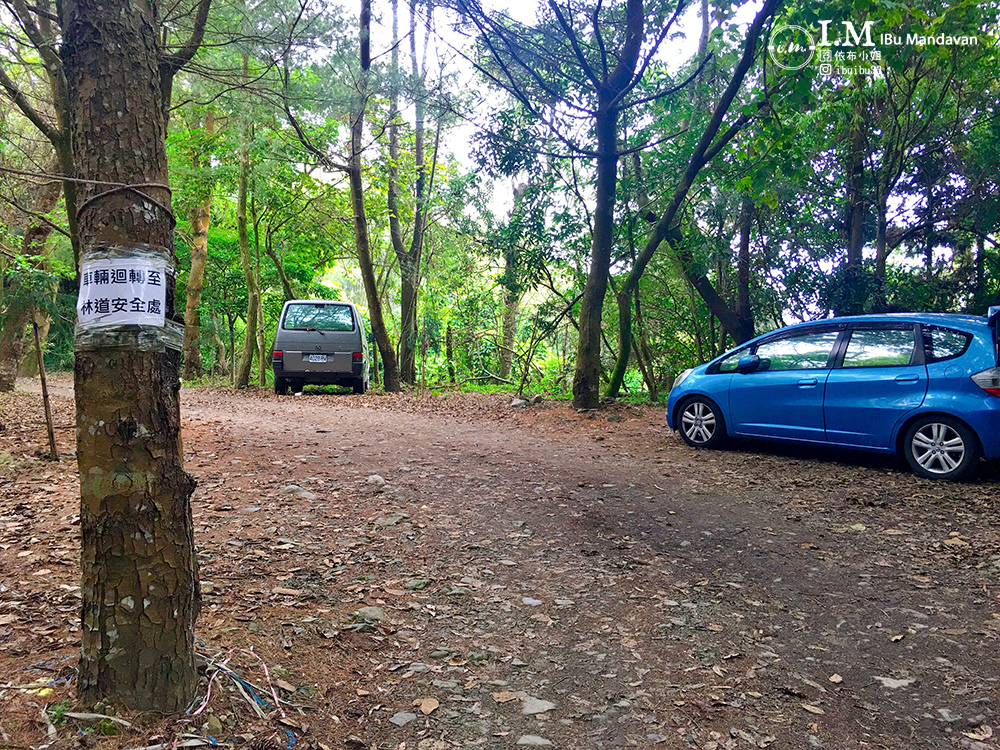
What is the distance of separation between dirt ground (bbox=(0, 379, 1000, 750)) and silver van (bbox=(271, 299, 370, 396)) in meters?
7.45

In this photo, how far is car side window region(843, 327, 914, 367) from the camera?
21.4 feet

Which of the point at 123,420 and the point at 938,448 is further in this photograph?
the point at 938,448

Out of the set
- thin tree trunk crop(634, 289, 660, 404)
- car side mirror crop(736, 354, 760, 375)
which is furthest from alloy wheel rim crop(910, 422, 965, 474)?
thin tree trunk crop(634, 289, 660, 404)

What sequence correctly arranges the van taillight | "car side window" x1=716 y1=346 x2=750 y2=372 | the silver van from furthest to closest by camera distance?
the silver van
"car side window" x1=716 y1=346 x2=750 y2=372
the van taillight

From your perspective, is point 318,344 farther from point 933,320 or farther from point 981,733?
point 981,733

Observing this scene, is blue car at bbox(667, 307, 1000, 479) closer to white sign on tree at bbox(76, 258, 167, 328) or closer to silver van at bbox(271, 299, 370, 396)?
white sign on tree at bbox(76, 258, 167, 328)

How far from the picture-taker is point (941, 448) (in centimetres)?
614

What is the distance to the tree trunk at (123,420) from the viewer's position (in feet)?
7.23

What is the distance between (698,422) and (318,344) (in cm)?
902

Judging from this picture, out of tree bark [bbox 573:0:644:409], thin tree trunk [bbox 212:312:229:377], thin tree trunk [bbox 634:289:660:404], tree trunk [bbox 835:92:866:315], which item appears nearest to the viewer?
tree bark [bbox 573:0:644:409]

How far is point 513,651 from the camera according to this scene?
3211 millimetres

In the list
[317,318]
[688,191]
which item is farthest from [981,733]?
[317,318]

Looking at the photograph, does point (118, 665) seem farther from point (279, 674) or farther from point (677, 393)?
point (677, 393)

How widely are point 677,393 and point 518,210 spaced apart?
5982 millimetres
